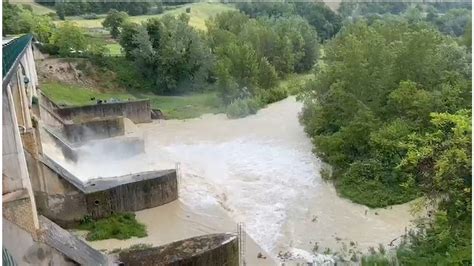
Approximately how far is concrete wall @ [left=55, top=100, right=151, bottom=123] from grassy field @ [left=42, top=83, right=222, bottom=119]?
2067 mm

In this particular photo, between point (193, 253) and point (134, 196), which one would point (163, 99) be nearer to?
point (134, 196)

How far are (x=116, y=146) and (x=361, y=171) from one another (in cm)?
1066

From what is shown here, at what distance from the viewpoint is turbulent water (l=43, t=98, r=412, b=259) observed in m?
17.0

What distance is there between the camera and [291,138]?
28516mm

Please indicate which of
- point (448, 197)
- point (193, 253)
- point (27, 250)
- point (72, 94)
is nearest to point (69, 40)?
point (72, 94)

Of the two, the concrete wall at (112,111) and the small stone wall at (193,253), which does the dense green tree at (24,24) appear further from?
the small stone wall at (193,253)

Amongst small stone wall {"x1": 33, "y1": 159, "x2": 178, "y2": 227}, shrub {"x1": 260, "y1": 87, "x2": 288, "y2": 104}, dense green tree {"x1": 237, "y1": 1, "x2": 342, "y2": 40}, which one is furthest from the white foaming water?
dense green tree {"x1": 237, "y1": 1, "x2": 342, "y2": 40}

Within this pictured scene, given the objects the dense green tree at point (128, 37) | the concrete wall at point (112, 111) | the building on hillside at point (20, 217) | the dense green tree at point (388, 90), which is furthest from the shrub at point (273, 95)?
the building on hillside at point (20, 217)

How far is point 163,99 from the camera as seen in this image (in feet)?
131

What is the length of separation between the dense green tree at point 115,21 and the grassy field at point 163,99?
28.0 ft

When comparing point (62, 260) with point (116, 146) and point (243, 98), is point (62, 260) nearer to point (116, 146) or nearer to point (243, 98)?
point (116, 146)

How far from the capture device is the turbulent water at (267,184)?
17.0 metres

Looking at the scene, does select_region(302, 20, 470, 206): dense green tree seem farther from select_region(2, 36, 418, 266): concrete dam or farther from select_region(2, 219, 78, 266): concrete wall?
select_region(2, 219, 78, 266): concrete wall

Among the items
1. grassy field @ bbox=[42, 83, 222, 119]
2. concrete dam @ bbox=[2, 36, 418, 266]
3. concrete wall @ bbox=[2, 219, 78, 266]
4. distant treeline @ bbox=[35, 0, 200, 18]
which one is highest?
distant treeline @ bbox=[35, 0, 200, 18]
